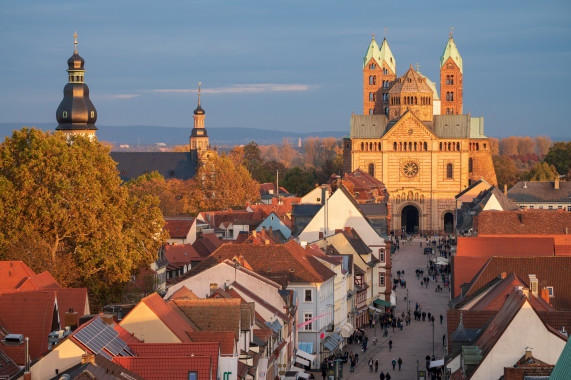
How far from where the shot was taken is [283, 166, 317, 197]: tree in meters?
178

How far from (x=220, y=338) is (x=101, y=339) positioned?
5034 millimetres

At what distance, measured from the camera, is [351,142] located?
168250 mm

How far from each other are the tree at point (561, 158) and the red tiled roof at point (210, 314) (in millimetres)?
149263

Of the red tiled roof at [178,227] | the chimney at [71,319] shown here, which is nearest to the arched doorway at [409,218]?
the red tiled roof at [178,227]

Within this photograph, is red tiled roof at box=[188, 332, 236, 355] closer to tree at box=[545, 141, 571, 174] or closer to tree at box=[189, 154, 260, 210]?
tree at box=[189, 154, 260, 210]

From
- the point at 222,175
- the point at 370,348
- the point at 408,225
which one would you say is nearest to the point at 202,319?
the point at 370,348

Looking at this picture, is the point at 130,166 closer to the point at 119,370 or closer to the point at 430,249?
the point at 430,249

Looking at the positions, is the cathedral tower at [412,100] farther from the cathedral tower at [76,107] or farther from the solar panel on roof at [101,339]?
the solar panel on roof at [101,339]

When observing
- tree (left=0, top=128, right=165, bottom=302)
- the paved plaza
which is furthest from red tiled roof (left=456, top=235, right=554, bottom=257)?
tree (left=0, top=128, right=165, bottom=302)

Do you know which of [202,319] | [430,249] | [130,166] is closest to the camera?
[202,319]

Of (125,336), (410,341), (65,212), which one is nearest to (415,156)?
(410,341)

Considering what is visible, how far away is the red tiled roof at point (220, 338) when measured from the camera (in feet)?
128

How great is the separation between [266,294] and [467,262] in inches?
600

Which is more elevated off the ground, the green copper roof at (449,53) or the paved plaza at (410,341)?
the green copper roof at (449,53)
